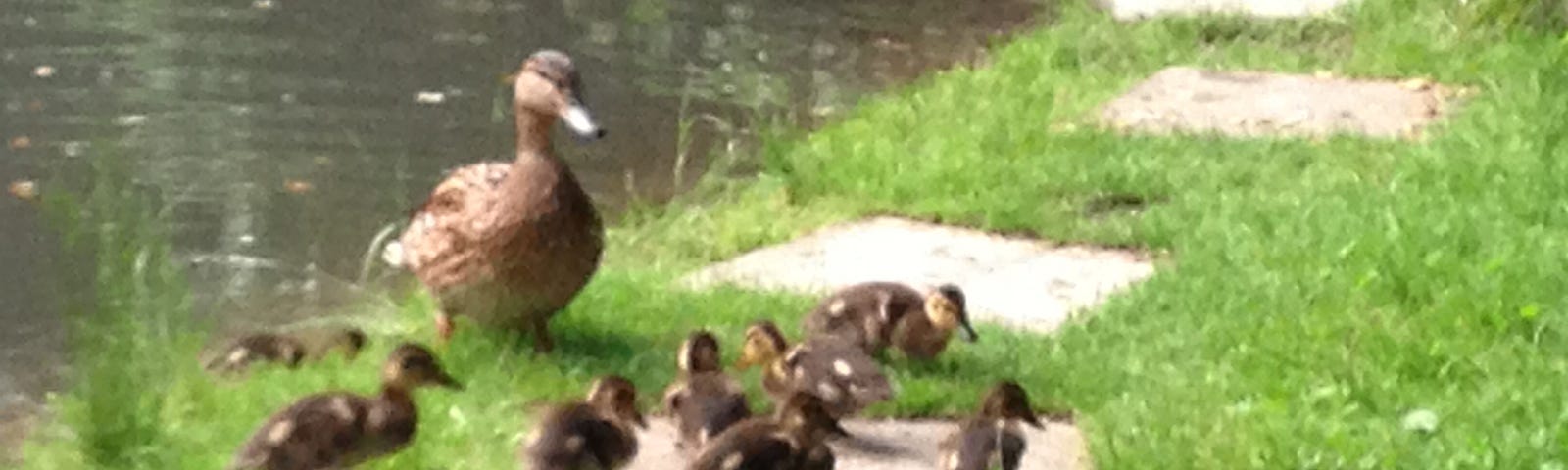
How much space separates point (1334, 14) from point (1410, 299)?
→ 179 inches

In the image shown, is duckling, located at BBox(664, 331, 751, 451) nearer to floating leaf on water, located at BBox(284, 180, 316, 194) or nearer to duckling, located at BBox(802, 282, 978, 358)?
duckling, located at BBox(802, 282, 978, 358)

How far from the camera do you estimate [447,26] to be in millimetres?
10125

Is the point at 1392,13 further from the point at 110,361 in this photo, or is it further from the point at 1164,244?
the point at 110,361

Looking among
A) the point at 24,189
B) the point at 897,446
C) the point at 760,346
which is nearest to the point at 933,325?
the point at 760,346

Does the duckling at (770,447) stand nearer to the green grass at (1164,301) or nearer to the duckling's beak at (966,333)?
the green grass at (1164,301)

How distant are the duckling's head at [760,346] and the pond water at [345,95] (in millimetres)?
1601

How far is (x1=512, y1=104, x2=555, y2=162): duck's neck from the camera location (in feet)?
18.8

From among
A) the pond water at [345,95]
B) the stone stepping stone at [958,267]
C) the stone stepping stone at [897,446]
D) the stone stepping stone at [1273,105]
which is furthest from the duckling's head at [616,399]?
the stone stepping stone at [1273,105]

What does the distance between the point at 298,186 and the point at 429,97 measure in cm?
130

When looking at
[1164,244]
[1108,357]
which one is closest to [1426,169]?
[1164,244]

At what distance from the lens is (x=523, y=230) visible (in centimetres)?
557

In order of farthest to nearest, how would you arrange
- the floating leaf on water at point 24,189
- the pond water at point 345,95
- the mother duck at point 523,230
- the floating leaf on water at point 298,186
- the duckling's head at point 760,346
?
the floating leaf on water at point 298,186 → the floating leaf on water at point 24,189 → the pond water at point 345,95 → the mother duck at point 523,230 → the duckling's head at point 760,346

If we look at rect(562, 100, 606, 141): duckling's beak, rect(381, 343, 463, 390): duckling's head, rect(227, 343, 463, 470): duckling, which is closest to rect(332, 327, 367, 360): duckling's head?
rect(381, 343, 463, 390): duckling's head

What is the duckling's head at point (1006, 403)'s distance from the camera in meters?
4.90
